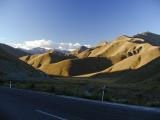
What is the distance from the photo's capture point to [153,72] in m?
118

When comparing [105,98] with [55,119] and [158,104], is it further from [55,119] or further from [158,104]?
[55,119]

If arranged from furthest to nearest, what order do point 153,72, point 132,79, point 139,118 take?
point 132,79
point 153,72
point 139,118

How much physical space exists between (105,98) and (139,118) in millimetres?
13346

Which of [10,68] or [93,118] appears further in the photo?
[10,68]

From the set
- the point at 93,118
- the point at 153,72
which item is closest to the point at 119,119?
the point at 93,118

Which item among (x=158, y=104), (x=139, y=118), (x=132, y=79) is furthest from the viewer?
(x=132, y=79)

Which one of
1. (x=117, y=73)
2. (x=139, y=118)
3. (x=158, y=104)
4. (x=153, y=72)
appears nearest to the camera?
(x=139, y=118)

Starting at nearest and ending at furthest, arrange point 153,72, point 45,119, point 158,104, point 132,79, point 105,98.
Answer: point 45,119 → point 158,104 → point 105,98 → point 153,72 → point 132,79

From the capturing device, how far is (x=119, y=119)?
15430mm

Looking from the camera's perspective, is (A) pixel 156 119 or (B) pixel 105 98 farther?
(B) pixel 105 98

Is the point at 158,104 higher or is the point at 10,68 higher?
the point at 10,68

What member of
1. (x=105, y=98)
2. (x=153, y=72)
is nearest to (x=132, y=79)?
(x=153, y=72)

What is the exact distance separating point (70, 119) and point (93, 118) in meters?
0.99

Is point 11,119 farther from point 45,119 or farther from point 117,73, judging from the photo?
point 117,73
